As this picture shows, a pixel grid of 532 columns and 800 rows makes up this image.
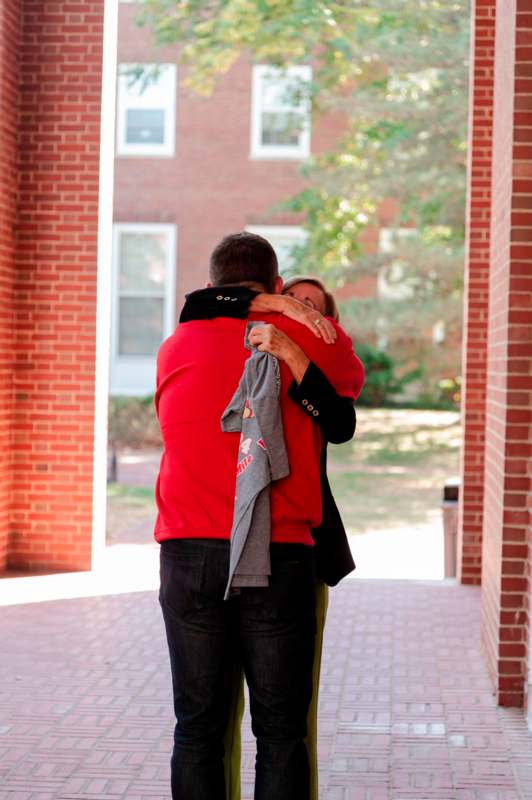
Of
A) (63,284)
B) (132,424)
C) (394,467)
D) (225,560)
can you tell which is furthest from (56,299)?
(132,424)

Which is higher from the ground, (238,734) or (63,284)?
(63,284)

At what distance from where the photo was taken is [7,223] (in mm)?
8547

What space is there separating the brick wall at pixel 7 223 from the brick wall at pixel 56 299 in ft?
0.30

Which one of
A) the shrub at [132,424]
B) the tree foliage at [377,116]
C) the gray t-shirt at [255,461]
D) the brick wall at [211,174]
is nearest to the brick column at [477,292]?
the gray t-shirt at [255,461]

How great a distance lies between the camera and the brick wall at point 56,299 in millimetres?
8664

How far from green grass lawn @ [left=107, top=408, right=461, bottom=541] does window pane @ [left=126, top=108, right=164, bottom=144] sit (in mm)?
6567

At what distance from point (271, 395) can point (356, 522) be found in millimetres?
10248

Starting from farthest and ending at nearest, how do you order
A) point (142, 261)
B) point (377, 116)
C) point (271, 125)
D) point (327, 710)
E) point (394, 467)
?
point (142, 261), point (271, 125), point (394, 467), point (377, 116), point (327, 710)

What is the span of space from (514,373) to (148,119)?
18.0 metres

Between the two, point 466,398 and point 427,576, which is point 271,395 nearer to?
point 466,398

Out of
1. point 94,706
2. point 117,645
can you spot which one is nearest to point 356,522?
point 117,645

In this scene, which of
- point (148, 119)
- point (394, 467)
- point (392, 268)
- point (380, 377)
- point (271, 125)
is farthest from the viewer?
point (380, 377)

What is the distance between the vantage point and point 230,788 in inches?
137

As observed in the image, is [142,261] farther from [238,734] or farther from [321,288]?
[238,734]
